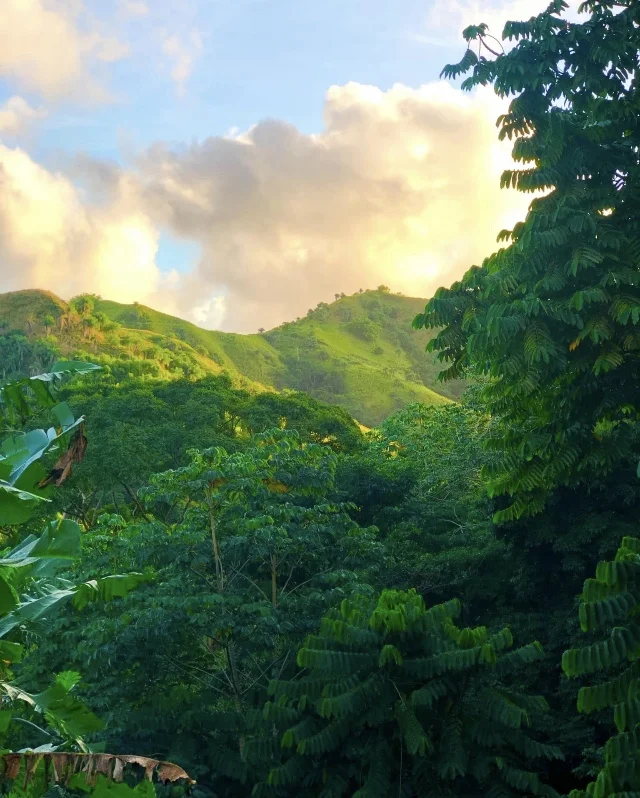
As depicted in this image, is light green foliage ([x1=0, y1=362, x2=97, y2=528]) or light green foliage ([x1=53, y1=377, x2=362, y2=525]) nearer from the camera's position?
light green foliage ([x1=0, y1=362, x2=97, y2=528])

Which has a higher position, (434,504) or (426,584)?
(434,504)

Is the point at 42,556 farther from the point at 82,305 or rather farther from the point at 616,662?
the point at 82,305

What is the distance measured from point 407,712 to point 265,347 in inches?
4110

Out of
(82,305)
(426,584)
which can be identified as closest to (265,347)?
(82,305)

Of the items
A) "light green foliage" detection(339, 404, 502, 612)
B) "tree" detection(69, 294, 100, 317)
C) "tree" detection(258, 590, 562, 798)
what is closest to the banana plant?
"tree" detection(258, 590, 562, 798)

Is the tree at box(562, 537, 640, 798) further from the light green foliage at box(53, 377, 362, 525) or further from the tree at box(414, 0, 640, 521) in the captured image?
the light green foliage at box(53, 377, 362, 525)

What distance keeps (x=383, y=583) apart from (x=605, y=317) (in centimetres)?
824

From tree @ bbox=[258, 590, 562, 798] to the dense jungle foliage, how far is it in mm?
28

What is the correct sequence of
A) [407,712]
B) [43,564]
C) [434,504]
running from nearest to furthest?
[43,564] → [407,712] → [434,504]

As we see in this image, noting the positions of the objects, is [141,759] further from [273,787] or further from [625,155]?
[625,155]

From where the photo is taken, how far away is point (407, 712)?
8773 mm

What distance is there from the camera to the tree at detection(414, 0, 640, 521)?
1021 cm

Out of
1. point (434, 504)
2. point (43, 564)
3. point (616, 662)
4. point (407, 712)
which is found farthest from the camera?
point (434, 504)

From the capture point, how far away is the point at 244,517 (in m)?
13.1
